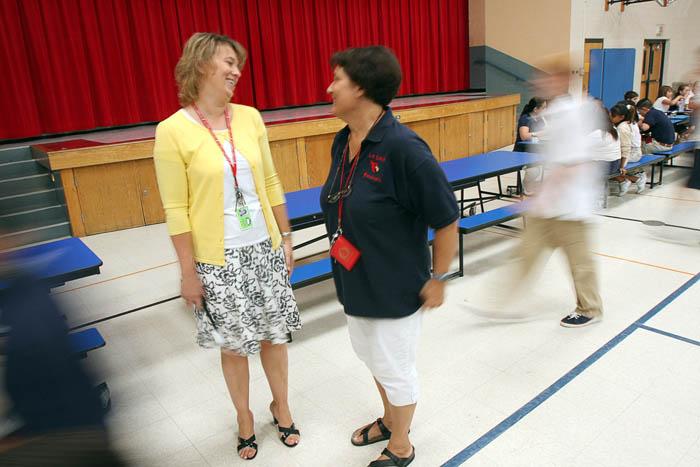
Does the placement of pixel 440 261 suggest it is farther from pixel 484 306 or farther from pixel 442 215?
pixel 484 306

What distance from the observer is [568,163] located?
8.09 ft

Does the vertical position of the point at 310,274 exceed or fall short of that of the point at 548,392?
it exceeds it

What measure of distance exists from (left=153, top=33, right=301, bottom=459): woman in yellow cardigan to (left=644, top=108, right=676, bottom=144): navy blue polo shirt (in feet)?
19.5

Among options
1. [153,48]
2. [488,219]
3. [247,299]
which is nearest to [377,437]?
[247,299]

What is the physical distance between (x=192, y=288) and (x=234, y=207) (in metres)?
0.31

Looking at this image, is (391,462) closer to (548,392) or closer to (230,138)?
(548,392)

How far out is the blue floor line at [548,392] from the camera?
196cm

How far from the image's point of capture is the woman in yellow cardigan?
1.65 meters

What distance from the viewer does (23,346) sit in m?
0.78

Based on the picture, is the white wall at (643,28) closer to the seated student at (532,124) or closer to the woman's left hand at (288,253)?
the seated student at (532,124)

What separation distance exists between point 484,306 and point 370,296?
183 centimetres

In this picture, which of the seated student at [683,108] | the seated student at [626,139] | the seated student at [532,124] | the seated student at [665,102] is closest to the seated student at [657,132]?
the seated student at [626,139]

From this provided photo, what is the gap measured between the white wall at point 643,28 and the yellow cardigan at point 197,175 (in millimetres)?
10576

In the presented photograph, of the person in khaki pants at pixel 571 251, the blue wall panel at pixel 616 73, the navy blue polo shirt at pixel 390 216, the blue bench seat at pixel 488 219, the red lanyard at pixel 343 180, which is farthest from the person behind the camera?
the blue wall panel at pixel 616 73
